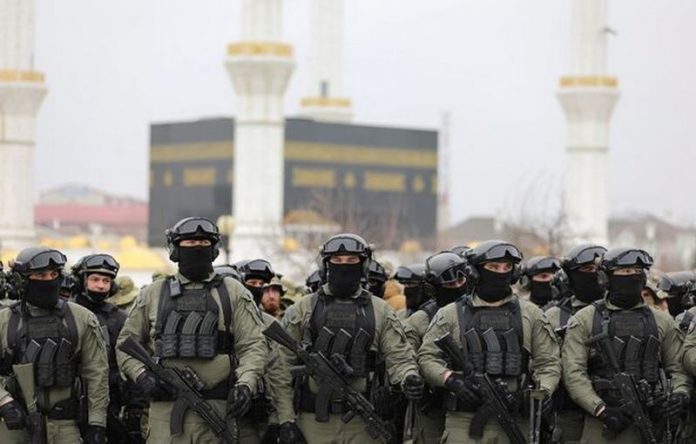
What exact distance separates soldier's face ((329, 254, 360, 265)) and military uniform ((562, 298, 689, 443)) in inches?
48.0

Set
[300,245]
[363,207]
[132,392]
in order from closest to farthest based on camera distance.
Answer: [132,392]
[300,245]
[363,207]

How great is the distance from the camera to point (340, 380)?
9773 mm

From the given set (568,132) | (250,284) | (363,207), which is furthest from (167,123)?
(250,284)

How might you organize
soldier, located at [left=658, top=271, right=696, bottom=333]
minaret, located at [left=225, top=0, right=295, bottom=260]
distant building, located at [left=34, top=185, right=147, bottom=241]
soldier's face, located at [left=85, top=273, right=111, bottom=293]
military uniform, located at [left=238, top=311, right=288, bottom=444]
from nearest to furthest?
military uniform, located at [left=238, top=311, right=288, bottom=444] → soldier's face, located at [left=85, top=273, right=111, bottom=293] → soldier, located at [left=658, top=271, right=696, bottom=333] → minaret, located at [left=225, top=0, right=295, bottom=260] → distant building, located at [left=34, top=185, right=147, bottom=241]

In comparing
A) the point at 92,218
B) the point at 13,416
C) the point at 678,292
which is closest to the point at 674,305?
the point at 678,292

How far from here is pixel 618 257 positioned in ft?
33.0

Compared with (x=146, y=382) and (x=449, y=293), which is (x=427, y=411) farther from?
(x=146, y=382)

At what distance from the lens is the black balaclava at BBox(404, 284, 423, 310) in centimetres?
1221

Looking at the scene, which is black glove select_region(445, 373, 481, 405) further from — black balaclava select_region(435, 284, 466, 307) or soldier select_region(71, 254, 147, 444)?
soldier select_region(71, 254, 147, 444)

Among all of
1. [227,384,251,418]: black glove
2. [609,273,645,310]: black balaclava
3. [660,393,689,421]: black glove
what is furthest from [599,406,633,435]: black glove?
[227,384,251,418]: black glove

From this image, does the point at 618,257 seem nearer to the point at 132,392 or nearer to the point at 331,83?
the point at 132,392

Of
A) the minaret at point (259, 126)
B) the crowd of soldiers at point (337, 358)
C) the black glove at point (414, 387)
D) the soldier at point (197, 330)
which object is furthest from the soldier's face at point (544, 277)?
the minaret at point (259, 126)

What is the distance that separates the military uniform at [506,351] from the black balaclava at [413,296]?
2296 millimetres

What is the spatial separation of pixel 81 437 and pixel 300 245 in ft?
169
